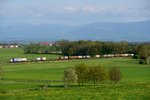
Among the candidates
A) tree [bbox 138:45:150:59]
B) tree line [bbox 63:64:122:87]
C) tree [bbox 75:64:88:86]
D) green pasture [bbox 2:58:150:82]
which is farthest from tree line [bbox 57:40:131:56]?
tree line [bbox 63:64:122:87]

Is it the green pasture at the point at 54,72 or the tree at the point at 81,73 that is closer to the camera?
the tree at the point at 81,73

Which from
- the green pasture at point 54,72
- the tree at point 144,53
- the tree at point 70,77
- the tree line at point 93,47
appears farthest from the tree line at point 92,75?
the tree line at point 93,47

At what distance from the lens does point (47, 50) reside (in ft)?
476

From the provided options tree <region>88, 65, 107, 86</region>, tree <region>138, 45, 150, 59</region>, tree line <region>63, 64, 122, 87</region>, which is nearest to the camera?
tree line <region>63, 64, 122, 87</region>

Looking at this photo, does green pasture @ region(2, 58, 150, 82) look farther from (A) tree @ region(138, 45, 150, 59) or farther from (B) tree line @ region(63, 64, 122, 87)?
(A) tree @ region(138, 45, 150, 59)

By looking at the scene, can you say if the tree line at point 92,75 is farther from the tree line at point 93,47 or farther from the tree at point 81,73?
the tree line at point 93,47

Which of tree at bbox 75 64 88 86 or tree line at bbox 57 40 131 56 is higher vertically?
tree line at bbox 57 40 131 56

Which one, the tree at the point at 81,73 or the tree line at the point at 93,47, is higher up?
the tree line at the point at 93,47

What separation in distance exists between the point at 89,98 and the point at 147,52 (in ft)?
288

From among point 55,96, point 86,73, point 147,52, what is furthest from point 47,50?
point 55,96

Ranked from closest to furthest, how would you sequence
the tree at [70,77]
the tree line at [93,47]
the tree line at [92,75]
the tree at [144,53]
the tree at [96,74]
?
1. the tree at [70,77]
2. the tree line at [92,75]
3. the tree at [96,74]
4. the tree at [144,53]
5. the tree line at [93,47]

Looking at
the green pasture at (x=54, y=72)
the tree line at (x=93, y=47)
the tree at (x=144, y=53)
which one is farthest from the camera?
the tree line at (x=93, y=47)

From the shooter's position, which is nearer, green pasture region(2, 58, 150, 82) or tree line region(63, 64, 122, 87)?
tree line region(63, 64, 122, 87)

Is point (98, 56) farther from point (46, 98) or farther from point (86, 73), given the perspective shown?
point (46, 98)
